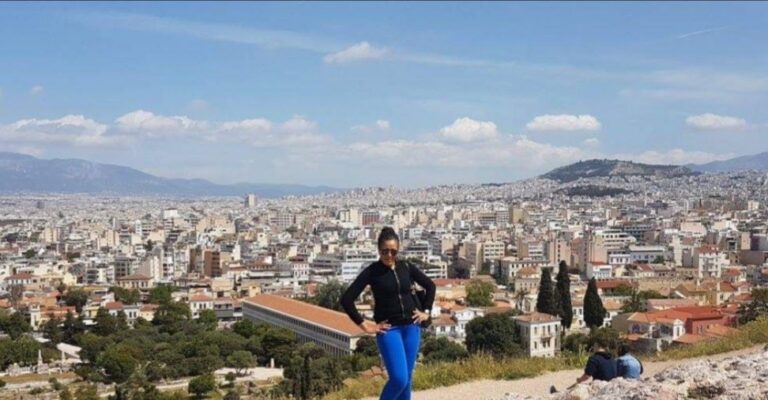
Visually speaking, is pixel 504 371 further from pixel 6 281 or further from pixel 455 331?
pixel 6 281

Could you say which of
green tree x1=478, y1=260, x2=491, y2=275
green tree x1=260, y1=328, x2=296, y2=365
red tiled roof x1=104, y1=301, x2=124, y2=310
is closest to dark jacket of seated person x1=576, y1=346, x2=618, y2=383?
green tree x1=260, y1=328, x2=296, y2=365

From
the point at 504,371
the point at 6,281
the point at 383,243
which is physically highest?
the point at 383,243

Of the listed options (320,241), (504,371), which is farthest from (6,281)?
(504,371)

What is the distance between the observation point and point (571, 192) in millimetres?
142375

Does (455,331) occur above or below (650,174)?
below

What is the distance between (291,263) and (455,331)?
26161 millimetres

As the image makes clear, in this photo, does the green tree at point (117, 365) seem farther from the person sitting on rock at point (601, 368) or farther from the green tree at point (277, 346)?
the person sitting on rock at point (601, 368)

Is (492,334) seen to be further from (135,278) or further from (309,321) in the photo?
(135,278)

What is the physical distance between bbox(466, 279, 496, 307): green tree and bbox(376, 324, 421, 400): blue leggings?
32881 millimetres

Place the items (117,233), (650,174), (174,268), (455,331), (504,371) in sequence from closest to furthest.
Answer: (504,371), (455,331), (174,268), (117,233), (650,174)

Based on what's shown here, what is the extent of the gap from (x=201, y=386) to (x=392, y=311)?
19.1m

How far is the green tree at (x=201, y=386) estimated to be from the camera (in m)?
21.8

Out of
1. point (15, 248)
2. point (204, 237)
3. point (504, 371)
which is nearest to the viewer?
point (504, 371)

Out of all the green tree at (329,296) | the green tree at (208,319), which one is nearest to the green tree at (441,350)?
the green tree at (208,319)
